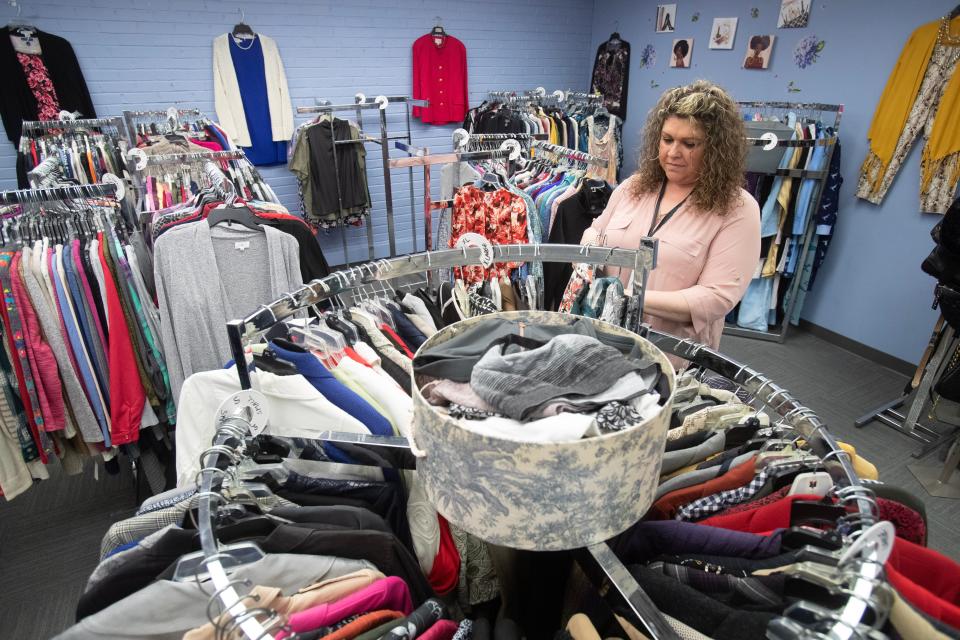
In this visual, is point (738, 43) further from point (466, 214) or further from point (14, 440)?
point (14, 440)

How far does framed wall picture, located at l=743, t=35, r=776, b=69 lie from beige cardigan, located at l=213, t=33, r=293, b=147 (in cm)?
398

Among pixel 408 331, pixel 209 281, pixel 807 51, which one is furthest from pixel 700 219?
pixel 807 51

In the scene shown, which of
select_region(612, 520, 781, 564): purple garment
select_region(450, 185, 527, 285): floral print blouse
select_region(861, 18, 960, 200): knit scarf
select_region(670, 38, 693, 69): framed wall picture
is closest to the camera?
select_region(612, 520, 781, 564): purple garment

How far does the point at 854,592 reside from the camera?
52cm

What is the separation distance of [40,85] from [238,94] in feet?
4.28

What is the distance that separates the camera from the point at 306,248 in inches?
87.5

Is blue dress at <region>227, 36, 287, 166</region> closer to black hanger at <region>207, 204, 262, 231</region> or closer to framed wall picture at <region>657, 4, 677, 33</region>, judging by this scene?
black hanger at <region>207, 204, 262, 231</region>

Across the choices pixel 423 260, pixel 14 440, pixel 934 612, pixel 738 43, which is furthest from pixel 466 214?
pixel 738 43

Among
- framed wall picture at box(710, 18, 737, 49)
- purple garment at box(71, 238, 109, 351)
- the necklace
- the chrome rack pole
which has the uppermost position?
framed wall picture at box(710, 18, 737, 49)

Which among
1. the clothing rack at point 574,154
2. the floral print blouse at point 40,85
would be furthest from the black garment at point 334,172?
the clothing rack at point 574,154

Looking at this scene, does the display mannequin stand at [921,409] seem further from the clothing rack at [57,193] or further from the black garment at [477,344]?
the clothing rack at [57,193]

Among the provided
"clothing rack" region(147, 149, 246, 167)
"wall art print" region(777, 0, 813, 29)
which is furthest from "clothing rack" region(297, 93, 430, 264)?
"wall art print" region(777, 0, 813, 29)

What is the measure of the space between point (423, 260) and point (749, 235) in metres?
1.18

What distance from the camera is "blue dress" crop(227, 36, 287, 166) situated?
4.28 meters
